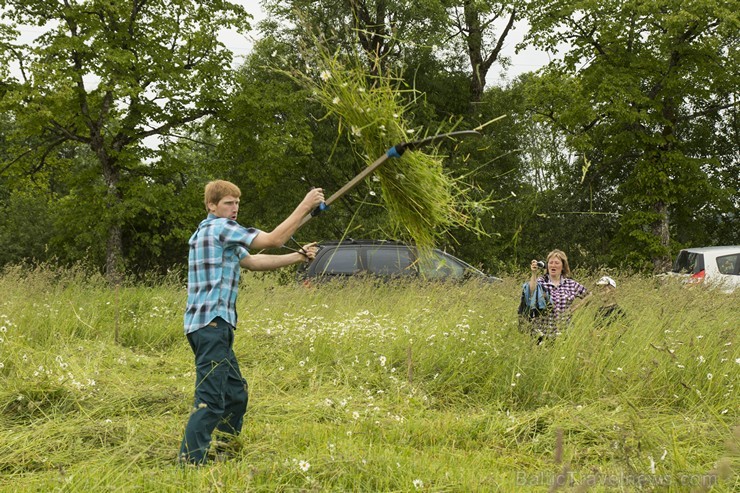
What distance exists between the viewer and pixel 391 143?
4711mm

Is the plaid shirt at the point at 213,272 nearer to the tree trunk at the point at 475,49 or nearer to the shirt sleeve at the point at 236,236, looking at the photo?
the shirt sleeve at the point at 236,236

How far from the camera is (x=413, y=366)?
6637mm

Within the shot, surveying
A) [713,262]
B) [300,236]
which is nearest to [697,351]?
[713,262]

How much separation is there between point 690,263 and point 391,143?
1142 centimetres

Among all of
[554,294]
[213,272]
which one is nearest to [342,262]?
[554,294]

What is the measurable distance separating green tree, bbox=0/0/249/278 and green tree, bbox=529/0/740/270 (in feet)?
32.4

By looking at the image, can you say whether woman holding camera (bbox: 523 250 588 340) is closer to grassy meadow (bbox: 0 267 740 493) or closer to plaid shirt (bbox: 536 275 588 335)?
plaid shirt (bbox: 536 275 588 335)

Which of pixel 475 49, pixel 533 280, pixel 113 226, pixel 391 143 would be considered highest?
pixel 475 49

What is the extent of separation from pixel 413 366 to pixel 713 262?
9370 millimetres

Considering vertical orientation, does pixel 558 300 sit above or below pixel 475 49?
below

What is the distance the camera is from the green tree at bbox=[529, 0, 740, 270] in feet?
70.8

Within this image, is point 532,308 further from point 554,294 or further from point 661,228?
point 661,228

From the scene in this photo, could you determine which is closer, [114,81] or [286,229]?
[286,229]

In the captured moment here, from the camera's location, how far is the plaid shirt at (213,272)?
14.2ft
